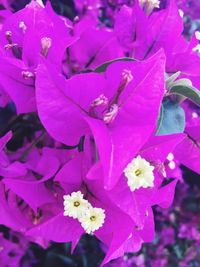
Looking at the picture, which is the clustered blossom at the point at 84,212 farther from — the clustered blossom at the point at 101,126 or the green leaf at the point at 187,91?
the green leaf at the point at 187,91

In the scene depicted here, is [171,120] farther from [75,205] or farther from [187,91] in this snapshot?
[75,205]

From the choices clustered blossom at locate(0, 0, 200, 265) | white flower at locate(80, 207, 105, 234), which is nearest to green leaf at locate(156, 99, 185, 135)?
clustered blossom at locate(0, 0, 200, 265)

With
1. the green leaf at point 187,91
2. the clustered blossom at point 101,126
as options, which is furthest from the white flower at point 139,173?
the green leaf at point 187,91

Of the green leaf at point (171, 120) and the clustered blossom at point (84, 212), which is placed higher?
the green leaf at point (171, 120)

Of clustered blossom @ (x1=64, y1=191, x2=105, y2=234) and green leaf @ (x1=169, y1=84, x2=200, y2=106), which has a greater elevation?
green leaf @ (x1=169, y1=84, x2=200, y2=106)

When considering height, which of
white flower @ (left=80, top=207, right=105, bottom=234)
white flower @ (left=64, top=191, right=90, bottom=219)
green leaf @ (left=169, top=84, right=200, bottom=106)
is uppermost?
green leaf @ (left=169, top=84, right=200, bottom=106)

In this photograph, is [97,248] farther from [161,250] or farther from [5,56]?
[5,56]

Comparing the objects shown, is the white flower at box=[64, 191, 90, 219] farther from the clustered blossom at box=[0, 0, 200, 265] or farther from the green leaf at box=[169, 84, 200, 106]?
the green leaf at box=[169, 84, 200, 106]

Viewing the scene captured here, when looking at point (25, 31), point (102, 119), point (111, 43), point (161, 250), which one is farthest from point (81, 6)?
point (161, 250)
